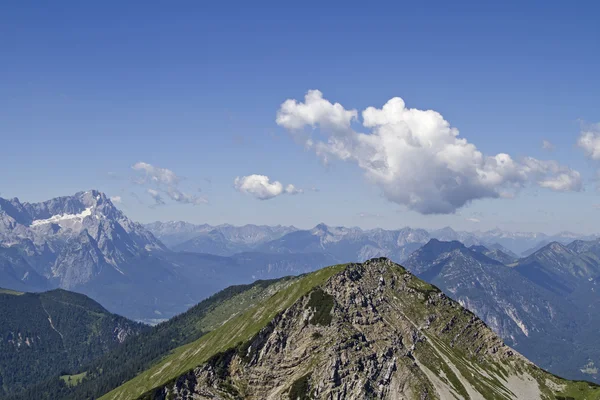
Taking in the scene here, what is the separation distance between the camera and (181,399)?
19950 cm
